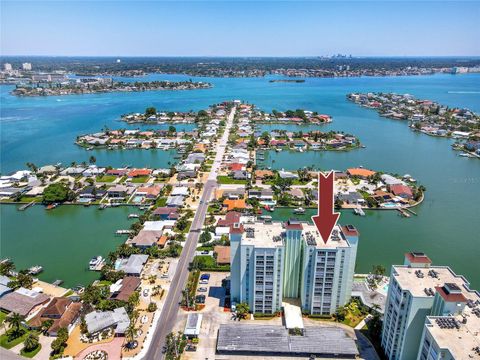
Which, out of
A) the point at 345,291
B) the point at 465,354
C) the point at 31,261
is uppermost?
the point at 465,354

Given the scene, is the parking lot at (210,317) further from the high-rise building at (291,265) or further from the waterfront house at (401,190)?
the waterfront house at (401,190)

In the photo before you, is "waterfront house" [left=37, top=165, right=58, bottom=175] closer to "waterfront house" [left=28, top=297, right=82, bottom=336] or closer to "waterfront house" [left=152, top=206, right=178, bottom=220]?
"waterfront house" [left=152, top=206, right=178, bottom=220]

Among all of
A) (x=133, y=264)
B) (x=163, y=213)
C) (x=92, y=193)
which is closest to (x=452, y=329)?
(x=133, y=264)

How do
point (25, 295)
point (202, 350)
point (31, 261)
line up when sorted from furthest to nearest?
1. point (31, 261)
2. point (25, 295)
3. point (202, 350)

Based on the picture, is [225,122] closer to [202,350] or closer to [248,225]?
[248,225]

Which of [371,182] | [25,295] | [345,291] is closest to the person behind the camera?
[345,291]

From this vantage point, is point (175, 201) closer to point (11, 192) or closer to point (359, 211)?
point (359, 211)

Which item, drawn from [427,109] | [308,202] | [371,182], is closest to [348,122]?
[427,109]
